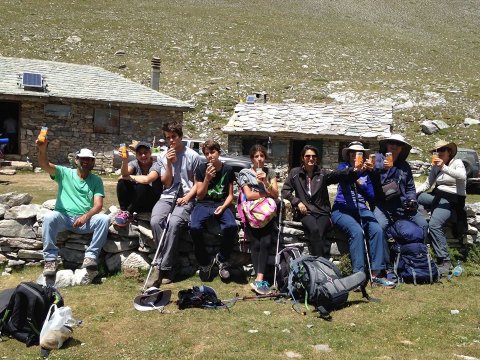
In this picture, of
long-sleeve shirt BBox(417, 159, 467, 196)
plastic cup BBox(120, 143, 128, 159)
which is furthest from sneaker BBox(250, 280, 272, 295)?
long-sleeve shirt BBox(417, 159, 467, 196)

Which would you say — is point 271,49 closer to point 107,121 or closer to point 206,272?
point 107,121

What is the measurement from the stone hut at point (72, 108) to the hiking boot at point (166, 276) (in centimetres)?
1463

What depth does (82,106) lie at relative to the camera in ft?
65.4

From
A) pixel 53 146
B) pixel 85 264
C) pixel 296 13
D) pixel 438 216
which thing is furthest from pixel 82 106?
pixel 296 13

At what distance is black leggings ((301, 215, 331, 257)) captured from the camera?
6348 mm

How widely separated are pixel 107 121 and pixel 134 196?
1466cm

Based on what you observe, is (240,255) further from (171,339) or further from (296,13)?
(296,13)

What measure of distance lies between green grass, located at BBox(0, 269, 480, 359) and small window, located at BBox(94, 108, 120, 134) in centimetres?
1525

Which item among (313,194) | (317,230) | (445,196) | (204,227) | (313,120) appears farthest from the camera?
(313,120)

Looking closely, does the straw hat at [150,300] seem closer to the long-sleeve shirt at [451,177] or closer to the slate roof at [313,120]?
the long-sleeve shirt at [451,177]

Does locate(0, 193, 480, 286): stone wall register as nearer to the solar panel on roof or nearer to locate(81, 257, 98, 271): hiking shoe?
locate(81, 257, 98, 271): hiking shoe

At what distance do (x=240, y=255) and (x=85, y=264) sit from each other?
208 centimetres

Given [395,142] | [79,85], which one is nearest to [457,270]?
[395,142]

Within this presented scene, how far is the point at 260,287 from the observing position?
19.5 ft
